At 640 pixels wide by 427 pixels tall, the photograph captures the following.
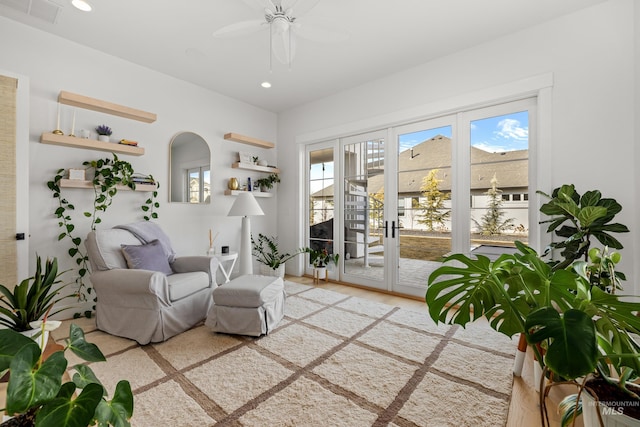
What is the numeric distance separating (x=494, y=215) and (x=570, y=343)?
8.80ft

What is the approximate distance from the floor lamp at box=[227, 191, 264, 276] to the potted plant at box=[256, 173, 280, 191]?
1.00 metres

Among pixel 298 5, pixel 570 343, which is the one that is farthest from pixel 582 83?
pixel 570 343

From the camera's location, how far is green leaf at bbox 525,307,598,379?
1.74 ft

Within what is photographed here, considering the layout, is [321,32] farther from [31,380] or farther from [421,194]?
[31,380]

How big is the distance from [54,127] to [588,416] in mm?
4066

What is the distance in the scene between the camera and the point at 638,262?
6.98 feet

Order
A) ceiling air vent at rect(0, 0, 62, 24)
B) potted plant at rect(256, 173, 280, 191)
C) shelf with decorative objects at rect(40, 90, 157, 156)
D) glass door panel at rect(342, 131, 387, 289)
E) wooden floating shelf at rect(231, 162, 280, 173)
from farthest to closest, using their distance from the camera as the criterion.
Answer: potted plant at rect(256, 173, 280, 191) < wooden floating shelf at rect(231, 162, 280, 173) < glass door panel at rect(342, 131, 387, 289) < shelf with decorative objects at rect(40, 90, 157, 156) < ceiling air vent at rect(0, 0, 62, 24)

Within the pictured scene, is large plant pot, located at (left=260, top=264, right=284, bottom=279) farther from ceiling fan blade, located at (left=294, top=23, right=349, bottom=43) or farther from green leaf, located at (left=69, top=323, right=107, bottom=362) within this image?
green leaf, located at (left=69, top=323, right=107, bottom=362)

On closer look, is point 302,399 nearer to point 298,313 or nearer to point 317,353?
point 317,353

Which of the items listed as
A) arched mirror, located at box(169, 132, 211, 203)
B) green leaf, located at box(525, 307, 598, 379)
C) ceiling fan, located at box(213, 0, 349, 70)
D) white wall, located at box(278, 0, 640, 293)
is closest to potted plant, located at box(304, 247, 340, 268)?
arched mirror, located at box(169, 132, 211, 203)

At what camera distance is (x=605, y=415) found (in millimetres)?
671

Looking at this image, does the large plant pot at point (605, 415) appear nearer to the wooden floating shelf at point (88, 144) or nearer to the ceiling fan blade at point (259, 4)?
the ceiling fan blade at point (259, 4)

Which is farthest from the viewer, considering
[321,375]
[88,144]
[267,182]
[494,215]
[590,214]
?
[267,182]

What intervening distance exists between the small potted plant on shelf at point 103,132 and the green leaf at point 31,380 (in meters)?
3.10
